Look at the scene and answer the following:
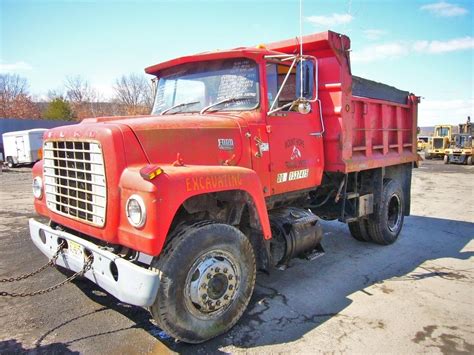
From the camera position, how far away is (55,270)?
498 cm

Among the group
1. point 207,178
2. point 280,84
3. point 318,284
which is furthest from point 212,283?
point 280,84

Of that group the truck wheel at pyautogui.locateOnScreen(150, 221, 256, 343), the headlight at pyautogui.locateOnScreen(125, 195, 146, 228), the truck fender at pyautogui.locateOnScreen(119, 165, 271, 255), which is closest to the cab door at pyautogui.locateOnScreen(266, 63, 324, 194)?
the truck fender at pyautogui.locateOnScreen(119, 165, 271, 255)

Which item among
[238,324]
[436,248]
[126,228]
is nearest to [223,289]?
[238,324]

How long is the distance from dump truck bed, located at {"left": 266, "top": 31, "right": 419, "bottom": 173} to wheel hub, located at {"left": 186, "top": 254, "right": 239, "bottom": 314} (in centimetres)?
246

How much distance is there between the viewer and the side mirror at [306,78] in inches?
166

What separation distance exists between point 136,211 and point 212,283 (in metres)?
0.95

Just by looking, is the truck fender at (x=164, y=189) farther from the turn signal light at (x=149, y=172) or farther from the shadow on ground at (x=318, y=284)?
the shadow on ground at (x=318, y=284)

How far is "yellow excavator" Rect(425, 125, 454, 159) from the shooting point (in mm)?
29312

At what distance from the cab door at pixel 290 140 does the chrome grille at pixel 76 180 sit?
1.89m

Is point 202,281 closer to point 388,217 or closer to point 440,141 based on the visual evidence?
point 388,217

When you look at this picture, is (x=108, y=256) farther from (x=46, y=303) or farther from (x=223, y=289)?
(x=46, y=303)

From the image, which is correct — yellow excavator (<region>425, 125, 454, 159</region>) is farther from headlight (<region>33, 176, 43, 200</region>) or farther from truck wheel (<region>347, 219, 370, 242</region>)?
headlight (<region>33, 176, 43, 200</region>)

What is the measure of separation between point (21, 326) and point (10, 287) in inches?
44.2

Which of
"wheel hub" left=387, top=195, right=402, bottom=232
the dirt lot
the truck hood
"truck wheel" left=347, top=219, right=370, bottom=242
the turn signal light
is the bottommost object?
the dirt lot
